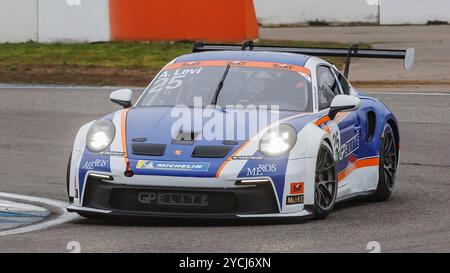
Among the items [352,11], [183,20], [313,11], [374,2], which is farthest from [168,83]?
[313,11]

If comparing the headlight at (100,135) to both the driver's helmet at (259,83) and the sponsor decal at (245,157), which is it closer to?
the sponsor decal at (245,157)

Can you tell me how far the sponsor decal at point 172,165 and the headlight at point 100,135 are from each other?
43 centimetres

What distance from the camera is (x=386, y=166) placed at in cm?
1117

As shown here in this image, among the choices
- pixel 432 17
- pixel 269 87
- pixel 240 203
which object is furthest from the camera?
pixel 432 17

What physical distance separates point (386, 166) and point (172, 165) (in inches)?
110

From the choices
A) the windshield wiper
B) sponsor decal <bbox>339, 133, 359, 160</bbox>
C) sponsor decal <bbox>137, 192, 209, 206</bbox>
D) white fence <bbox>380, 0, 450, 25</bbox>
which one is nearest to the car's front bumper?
sponsor decal <bbox>137, 192, 209, 206</bbox>

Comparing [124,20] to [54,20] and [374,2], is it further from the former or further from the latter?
[374,2]

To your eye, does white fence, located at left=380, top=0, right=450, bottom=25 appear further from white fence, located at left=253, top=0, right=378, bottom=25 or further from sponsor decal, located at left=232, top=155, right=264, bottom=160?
sponsor decal, located at left=232, top=155, right=264, bottom=160

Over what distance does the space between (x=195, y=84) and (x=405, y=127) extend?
6189 mm

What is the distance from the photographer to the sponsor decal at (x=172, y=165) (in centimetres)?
898

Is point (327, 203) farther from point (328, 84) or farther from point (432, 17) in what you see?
point (432, 17)
